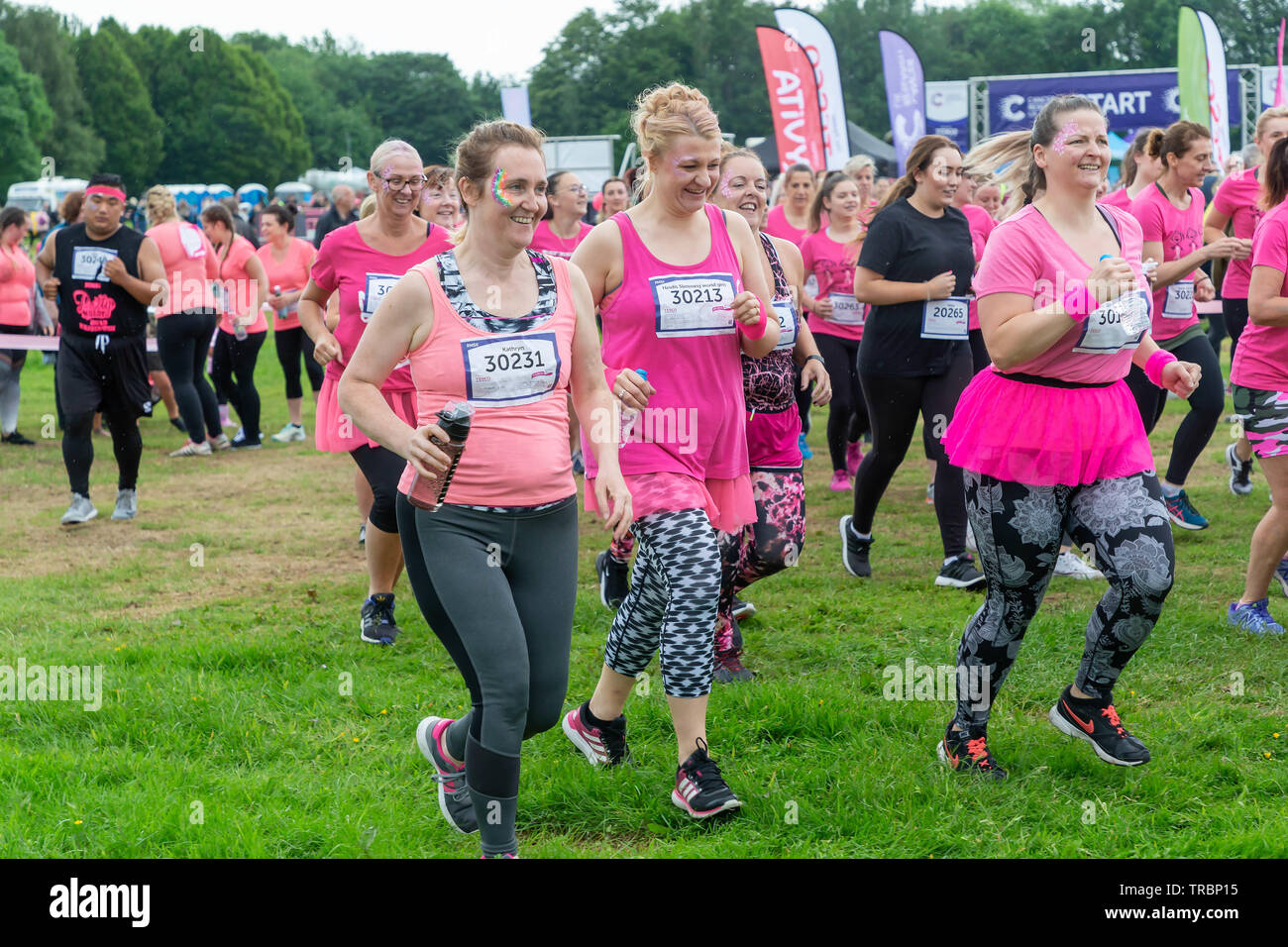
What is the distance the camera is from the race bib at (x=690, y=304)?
421 cm

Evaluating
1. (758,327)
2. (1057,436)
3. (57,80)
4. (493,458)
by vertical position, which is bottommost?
(1057,436)

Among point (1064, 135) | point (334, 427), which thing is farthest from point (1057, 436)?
point (334, 427)

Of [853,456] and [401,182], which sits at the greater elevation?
[401,182]

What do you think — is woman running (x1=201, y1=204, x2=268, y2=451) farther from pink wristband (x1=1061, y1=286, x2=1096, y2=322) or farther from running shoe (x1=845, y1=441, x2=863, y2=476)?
pink wristband (x1=1061, y1=286, x2=1096, y2=322)

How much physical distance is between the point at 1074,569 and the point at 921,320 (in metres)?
1.55

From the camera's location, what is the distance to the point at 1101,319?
12.5 ft

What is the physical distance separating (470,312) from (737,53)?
9010cm

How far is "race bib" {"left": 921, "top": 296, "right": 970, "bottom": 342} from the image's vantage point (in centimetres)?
661

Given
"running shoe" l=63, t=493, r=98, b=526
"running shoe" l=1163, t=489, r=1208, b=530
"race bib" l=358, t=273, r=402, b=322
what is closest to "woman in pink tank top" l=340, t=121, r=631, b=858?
"race bib" l=358, t=273, r=402, b=322

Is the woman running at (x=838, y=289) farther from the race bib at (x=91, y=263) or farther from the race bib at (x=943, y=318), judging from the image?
the race bib at (x=91, y=263)

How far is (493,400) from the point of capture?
346cm

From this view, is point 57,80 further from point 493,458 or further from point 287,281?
point 493,458
